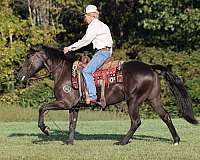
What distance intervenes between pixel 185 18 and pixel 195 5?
238 centimetres

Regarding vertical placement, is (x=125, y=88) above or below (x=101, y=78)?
below

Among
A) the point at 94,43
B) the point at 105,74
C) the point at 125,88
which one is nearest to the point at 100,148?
the point at 125,88

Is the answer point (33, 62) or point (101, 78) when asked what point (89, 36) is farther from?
point (33, 62)

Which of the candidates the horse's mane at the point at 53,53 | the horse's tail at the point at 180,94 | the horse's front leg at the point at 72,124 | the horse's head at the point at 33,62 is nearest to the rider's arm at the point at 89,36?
the horse's mane at the point at 53,53

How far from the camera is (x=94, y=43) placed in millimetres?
14234

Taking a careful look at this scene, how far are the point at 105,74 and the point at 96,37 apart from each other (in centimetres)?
83

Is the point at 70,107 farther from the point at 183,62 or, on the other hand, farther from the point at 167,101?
the point at 183,62

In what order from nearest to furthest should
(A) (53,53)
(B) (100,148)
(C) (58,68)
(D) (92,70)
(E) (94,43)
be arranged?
(B) (100,148) → (D) (92,70) → (E) (94,43) → (C) (58,68) → (A) (53,53)

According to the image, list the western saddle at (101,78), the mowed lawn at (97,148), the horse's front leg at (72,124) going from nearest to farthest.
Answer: the mowed lawn at (97,148), the western saddle at (101,78), the horse's front leg at (72,124)

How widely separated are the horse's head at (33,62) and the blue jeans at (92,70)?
3.79ft

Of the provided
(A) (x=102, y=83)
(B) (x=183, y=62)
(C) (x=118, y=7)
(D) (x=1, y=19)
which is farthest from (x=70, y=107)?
(C) (x=118, y=7)

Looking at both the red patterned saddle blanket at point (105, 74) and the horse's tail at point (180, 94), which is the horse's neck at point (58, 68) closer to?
the red patterned saddle blanket at point (105, 74)

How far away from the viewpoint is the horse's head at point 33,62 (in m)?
14.6

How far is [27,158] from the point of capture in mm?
11945
